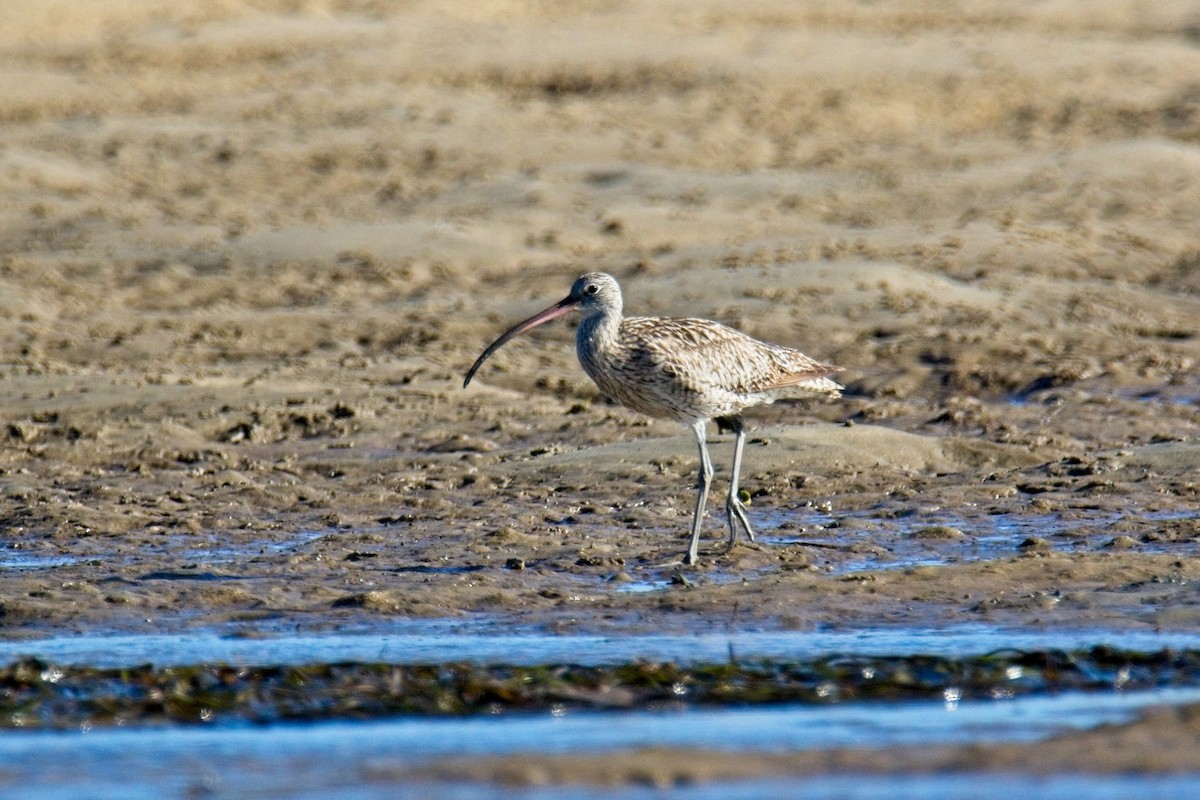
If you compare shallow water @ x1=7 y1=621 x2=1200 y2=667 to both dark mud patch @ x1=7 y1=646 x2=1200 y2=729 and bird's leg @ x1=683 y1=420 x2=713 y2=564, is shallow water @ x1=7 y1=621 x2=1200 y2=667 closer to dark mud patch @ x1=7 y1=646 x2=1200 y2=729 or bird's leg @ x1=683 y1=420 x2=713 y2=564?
dark mud patch @ x1=7 y1=646 x2=1200 y2=729

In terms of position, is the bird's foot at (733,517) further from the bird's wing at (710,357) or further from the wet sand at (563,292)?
the bird's wing at (710,357)

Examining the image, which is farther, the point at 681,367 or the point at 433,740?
the point at 681,367

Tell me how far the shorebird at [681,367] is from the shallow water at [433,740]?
198cm

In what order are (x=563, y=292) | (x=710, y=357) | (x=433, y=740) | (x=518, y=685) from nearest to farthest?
1. (x=433, y=740)
2. (x=518, y=685)
3. (x=710, y=357)
4. (x=563, y=292)

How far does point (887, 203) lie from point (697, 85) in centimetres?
346

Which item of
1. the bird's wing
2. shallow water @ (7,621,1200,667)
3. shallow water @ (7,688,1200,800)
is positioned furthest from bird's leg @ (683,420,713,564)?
shallow water @ (7,688,1200,800)

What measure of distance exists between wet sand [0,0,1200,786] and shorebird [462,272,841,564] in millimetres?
407

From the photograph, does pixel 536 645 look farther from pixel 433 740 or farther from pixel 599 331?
pixel 599 331

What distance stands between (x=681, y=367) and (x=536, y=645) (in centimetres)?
174

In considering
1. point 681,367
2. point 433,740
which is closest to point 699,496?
point 681,367

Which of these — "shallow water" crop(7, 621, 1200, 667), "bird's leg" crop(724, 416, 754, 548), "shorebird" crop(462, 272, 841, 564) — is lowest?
"shallow water" crop(7, 621, 1200, 667)

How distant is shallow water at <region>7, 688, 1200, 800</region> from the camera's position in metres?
5.20

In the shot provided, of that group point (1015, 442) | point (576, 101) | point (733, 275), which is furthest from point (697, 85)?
point (1015, 442)

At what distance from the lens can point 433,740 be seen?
18.6 ft
